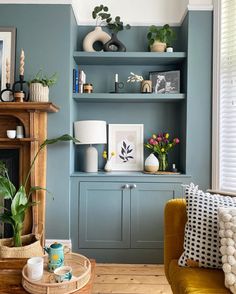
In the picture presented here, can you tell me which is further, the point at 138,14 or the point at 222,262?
the point at 138,14

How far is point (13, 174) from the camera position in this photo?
2662 mm

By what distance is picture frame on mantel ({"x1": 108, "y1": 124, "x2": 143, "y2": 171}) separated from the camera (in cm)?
302

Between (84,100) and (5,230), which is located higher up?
(84,100)

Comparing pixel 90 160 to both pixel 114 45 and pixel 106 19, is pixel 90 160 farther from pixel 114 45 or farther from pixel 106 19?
pixel 106 19

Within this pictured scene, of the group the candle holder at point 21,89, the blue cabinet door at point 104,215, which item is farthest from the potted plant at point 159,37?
the blue cabinet door at point 104,215

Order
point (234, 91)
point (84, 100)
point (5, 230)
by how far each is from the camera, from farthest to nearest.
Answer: point (84, 100) < point (5, 230) < point (234, 91)

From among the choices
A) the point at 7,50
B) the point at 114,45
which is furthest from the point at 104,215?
the point at 7,50

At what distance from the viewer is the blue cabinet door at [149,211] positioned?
8.70 feet

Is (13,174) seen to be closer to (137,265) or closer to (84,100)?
(84,100)

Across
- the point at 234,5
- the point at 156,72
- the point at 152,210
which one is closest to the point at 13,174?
the point at 152,210

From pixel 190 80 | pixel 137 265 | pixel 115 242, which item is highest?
pixel 190 80

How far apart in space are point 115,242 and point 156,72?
1.84 metres

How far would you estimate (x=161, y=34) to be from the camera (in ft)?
9.04

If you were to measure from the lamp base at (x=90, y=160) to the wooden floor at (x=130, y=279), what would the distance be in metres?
0.94
